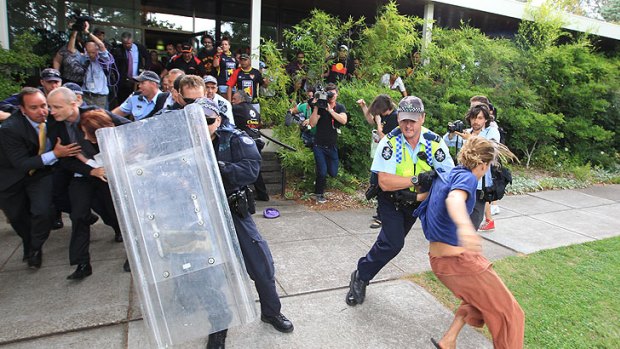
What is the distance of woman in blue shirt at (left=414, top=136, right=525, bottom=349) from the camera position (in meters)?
2.47

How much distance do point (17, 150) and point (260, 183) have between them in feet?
10.5

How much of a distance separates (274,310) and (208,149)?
1312mm

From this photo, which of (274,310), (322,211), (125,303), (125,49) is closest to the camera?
(274,310)

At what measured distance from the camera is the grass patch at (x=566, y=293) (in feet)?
10.3

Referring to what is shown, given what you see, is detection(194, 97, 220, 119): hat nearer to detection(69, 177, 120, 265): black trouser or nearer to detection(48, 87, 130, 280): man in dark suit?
detection(48, 87, 130, 280): man in dark suit

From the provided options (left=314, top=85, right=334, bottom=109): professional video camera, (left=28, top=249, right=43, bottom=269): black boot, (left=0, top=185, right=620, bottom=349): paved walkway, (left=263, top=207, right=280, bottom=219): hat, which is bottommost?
(left=0, top=185, right=620, bottom=349): paved walkway

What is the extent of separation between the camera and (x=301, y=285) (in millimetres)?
3732

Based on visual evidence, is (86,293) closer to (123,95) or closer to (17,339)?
(17,339)

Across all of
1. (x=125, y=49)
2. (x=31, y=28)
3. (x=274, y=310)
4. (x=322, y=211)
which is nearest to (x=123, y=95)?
(x=125, y=49)

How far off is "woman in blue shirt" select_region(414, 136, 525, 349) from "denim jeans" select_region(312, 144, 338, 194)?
11.6ft

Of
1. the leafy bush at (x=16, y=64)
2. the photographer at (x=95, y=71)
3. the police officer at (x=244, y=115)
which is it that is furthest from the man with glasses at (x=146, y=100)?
the leafy bush at (x=16, y=64)

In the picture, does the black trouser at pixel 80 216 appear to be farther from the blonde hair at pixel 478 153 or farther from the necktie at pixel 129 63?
the necktie at pixel 129 63

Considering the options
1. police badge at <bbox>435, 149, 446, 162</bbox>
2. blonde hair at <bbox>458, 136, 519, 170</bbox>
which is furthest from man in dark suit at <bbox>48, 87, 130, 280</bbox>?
blonde hair at <bbox>458, 136, 519, 170</bbox>

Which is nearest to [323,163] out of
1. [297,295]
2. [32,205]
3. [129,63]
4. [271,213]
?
[271,213]
